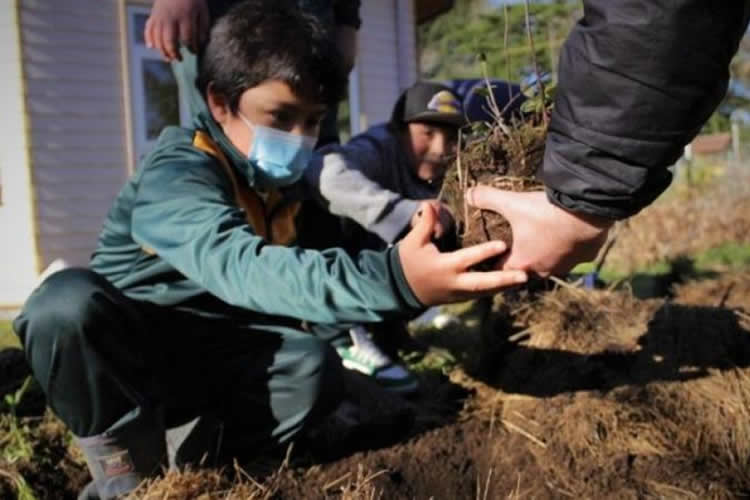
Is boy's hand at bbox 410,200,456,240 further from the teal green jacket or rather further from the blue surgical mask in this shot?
the blue surgical mask

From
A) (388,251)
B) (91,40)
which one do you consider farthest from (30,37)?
(388,251)

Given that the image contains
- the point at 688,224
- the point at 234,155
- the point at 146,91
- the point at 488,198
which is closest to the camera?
the point at 488,198

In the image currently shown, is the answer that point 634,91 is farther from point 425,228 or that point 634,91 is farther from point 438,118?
point 438,118

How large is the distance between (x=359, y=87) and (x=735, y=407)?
7.22 metres

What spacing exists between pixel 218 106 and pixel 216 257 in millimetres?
1002

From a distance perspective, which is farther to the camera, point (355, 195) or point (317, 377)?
point (355, 195)

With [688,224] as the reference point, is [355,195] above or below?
above

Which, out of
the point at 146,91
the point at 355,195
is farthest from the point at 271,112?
the point at 146,91

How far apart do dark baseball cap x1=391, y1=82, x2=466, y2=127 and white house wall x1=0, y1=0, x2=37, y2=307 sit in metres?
4.56

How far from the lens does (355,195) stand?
9.41 ft

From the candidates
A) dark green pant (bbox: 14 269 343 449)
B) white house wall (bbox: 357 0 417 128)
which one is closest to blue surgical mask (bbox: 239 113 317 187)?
dark green pant (bbox: 14 269 343 449)

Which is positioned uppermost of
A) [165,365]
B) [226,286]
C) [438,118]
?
[438,118]

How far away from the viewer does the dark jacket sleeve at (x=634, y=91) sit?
1.35 meters

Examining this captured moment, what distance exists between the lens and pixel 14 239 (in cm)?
681
